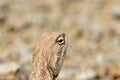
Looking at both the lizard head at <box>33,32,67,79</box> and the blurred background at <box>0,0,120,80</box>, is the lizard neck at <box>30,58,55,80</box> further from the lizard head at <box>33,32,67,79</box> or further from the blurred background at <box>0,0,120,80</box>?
the blurred background at <box>0,0,120,80</box>

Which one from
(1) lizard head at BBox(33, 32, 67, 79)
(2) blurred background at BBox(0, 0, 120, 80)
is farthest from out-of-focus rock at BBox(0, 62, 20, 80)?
(1) lizard head at BBox(33, 32, 67, 79)

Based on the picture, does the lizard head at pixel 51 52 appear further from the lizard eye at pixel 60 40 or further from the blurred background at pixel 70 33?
the blurred background at pixel 70 33

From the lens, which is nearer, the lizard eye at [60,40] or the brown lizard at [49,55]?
the brown lizard at [49,55]

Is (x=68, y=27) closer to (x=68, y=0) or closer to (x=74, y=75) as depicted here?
(x=68, y=0)

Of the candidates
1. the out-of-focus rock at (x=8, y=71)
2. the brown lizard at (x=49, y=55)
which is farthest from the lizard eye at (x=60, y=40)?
the out-of-focus rock at (x=8, y=71)

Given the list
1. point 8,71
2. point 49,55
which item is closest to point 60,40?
point 49,55

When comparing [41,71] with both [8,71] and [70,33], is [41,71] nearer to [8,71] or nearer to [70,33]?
[8,71]
